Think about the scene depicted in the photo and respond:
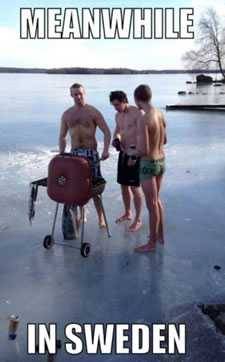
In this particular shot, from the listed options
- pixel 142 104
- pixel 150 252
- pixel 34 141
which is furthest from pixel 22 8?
pixel 150 252

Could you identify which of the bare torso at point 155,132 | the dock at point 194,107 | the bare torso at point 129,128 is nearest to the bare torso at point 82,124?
the bare torso at point 129,128

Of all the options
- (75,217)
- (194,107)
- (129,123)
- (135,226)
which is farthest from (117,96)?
(194,107)

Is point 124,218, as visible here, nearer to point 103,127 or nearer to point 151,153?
point 103,127

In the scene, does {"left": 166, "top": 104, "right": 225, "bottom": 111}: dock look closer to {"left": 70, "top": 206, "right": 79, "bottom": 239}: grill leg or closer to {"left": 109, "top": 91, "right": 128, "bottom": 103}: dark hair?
{"left": 109, "top": 91, "right": 128, "bottom": 103}: dark hair

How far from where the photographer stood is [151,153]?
173 inches

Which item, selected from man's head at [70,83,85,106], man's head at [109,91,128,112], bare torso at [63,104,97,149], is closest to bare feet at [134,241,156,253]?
bare torso at [63,104,97,149]

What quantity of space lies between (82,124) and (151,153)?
893 millimetres

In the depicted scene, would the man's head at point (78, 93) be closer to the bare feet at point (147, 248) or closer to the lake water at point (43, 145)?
the bare feet at point (147, 248)

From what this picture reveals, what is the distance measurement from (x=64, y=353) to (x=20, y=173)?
5121 millimetres

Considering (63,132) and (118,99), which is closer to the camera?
(118,99)

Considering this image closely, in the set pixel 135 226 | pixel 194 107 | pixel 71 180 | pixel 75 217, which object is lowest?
pixel 135 226

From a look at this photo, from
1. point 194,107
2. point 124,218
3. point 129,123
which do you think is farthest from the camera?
point 194,107

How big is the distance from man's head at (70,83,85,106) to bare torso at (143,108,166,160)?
806 millimetres

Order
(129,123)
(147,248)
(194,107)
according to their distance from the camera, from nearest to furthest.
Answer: (147,248) < (129,123) < (194,107)
